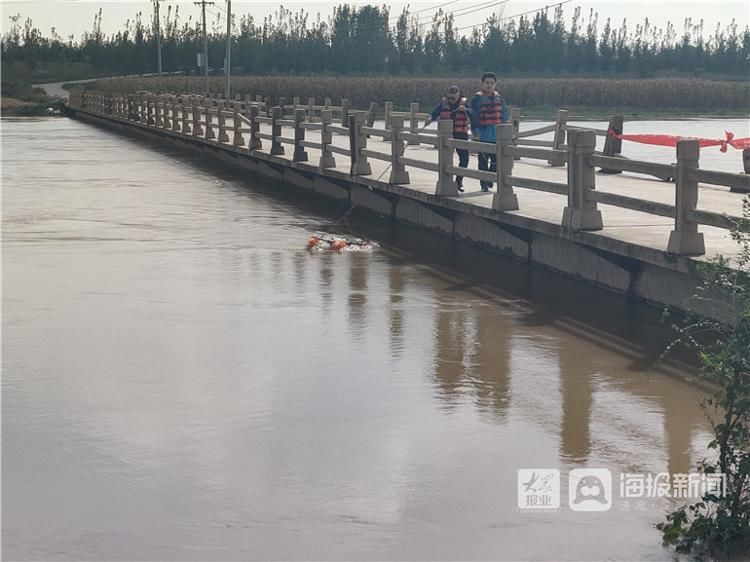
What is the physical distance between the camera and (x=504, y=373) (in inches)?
418

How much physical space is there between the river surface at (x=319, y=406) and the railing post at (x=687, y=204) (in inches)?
31.3

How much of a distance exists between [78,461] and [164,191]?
20109 millimetres

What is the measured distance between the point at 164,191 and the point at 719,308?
1791 cm

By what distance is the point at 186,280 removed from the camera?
594 inches

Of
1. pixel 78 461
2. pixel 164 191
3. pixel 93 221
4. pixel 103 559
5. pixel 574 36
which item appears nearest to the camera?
pixel 103 559

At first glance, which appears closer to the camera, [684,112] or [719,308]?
[719,308]

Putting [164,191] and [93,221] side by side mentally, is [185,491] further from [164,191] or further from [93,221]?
[164,191]

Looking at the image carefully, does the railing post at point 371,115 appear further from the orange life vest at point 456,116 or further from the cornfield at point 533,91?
the cornfield at point 533,91

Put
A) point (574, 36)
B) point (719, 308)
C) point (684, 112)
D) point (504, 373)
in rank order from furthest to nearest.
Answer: point (574, 36) < point (684, 112) < point (719, 308) < point (504, 373)

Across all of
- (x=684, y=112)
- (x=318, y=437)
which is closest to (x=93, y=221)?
(x=318, y=437)

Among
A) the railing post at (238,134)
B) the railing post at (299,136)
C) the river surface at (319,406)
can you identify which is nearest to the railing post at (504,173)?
the river surface at (319,406)

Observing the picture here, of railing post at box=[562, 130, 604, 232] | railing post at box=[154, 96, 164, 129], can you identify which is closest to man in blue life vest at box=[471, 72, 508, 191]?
railing post at box=[562, 130, 604, 232]

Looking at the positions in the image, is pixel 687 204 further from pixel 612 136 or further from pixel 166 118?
pixel 166 118

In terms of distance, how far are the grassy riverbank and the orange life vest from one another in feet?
233
